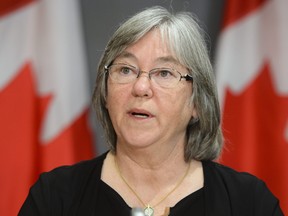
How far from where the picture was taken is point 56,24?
2.72m

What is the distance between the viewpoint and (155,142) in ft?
6.07

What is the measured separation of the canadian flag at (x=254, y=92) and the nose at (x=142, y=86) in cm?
103

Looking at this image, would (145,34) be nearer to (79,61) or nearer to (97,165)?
(97,165)

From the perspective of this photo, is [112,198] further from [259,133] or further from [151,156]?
[259,133]

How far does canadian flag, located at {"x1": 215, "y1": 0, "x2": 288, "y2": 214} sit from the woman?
80 cm

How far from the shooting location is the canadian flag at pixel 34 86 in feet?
8.94

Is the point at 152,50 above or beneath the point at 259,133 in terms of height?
above

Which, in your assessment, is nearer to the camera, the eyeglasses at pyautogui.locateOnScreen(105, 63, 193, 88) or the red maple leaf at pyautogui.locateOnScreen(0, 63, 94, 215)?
the eyeglasses at pyautogui.locateOnScreen(105, 63, 193, 88)

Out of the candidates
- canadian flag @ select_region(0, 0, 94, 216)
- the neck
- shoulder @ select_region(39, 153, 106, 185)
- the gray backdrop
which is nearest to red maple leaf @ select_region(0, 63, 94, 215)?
canadian flag @ select_region(0, 0, 94, 216)

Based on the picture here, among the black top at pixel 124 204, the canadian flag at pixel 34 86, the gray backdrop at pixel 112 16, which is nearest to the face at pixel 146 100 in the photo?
the black top at pixel 124 204

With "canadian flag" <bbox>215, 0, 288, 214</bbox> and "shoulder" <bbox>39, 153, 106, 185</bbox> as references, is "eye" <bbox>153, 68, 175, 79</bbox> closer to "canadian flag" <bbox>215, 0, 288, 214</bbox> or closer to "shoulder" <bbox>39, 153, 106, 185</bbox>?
"shoulder" <bbox>39, 153, 106, 185</bbox>

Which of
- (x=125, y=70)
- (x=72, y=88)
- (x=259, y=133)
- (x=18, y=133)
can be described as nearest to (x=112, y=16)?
(x=72, y=88)

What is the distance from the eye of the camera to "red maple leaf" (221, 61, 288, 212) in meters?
2.75

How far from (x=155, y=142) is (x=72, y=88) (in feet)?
3.37
